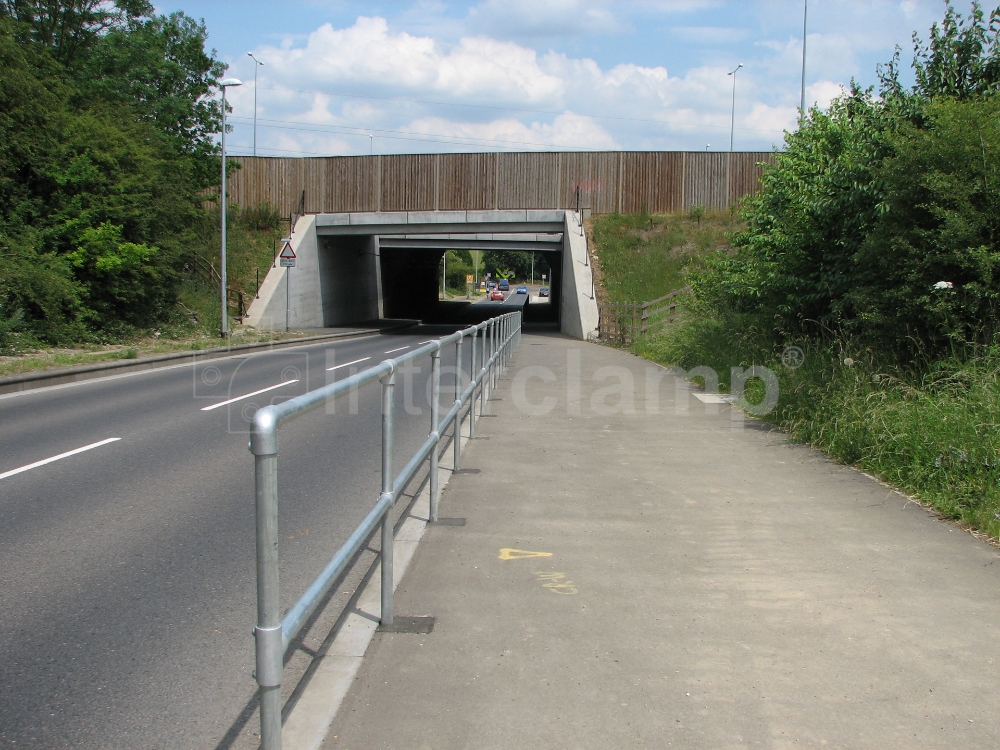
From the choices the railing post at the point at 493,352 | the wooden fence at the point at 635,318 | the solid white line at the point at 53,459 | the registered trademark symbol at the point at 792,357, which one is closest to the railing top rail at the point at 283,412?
the solid white line at the point at 53,459

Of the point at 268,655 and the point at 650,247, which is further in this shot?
the point at 650,247

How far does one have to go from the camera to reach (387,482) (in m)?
4.01

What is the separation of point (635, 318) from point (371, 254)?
23.4 meters

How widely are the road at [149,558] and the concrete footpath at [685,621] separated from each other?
0.68m

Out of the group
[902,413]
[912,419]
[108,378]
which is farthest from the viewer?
[108,378]

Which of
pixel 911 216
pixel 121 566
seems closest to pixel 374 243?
pixel 911 216

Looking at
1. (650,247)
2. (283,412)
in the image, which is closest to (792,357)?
(283,412)

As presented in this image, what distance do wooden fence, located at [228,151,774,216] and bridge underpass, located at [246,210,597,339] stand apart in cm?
177

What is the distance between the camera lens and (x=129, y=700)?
349 centimetres

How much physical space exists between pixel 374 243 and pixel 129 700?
44.0 m

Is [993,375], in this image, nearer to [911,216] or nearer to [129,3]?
[911,216]

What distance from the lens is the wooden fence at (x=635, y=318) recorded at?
26.8 meters

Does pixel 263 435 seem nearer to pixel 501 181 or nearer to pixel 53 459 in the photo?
pixel 53 459

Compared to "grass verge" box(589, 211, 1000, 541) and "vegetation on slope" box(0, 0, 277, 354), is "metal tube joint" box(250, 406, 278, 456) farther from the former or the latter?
"vegetation on slope" box(0, 0, 277, 354)
